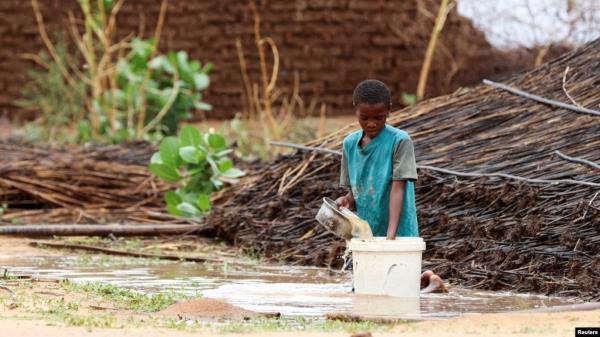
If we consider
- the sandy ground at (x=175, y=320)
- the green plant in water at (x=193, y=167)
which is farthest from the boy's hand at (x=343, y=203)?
the green plant in water at (x=193, y=167)

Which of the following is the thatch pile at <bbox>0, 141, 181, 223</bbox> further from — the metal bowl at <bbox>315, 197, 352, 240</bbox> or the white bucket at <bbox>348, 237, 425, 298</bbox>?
the white bucket at <bbox>348, 237, 425, 298</bbox>

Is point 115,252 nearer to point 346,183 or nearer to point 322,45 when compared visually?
point 346,183

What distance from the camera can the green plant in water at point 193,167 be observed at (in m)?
9.12

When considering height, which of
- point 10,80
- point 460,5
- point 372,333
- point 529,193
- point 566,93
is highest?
point 460,5

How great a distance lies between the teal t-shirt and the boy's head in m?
0.09

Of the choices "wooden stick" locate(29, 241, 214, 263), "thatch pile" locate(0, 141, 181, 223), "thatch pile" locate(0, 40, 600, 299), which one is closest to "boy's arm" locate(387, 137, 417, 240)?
"thatch pile" locate(0, 40, 600, 299)

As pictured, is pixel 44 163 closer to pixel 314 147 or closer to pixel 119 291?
pixel 314 147

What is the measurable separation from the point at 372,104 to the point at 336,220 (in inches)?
21.4

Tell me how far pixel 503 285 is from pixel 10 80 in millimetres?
11814

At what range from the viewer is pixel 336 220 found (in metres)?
5.52

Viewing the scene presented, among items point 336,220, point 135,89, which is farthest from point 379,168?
point 135,89

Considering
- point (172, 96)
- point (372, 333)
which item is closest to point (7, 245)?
point (372, 333)

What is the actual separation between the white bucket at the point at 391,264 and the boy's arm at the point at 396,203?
0.34ft

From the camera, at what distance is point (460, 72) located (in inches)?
648
